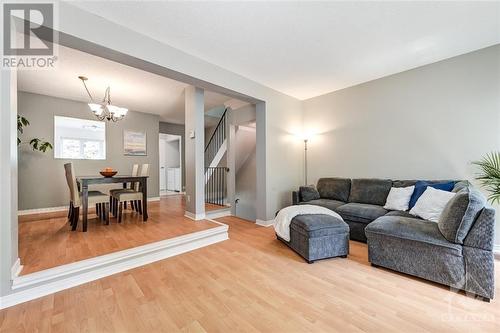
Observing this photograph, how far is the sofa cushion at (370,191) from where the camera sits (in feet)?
11.0

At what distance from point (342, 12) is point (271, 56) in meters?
1.06

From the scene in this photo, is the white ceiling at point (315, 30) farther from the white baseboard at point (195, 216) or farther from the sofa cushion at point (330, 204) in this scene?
the white baseboard at point (195, 216)

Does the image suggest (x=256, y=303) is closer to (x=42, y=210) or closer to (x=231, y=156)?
(x=231, y=156)

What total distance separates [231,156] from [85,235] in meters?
2.98

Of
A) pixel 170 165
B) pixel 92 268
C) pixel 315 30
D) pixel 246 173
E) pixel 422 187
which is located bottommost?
pixel 92 268

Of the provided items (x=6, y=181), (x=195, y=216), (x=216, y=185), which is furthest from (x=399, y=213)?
(x=6, y=181)

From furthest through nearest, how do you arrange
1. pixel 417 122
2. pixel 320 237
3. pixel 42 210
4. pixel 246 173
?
pixel 246 173, pixel 42 210, pixel 417 122, pixel 320 237

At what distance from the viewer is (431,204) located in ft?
8.09

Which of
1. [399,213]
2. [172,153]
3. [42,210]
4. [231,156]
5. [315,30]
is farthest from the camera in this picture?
[172,153]

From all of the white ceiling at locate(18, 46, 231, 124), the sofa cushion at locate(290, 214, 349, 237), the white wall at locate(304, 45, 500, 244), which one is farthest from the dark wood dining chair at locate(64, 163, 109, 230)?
the white wall at locate(304, 45, 500, 244)

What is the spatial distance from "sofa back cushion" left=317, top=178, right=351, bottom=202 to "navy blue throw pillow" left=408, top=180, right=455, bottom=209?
1028 mm

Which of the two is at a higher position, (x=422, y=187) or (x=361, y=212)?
(x=422, y=187)

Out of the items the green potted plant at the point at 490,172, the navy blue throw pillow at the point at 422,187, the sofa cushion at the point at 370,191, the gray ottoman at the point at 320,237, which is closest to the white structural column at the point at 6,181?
the gray ottoman at the point at 320,237

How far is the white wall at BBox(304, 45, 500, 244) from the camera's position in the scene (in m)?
2.74
